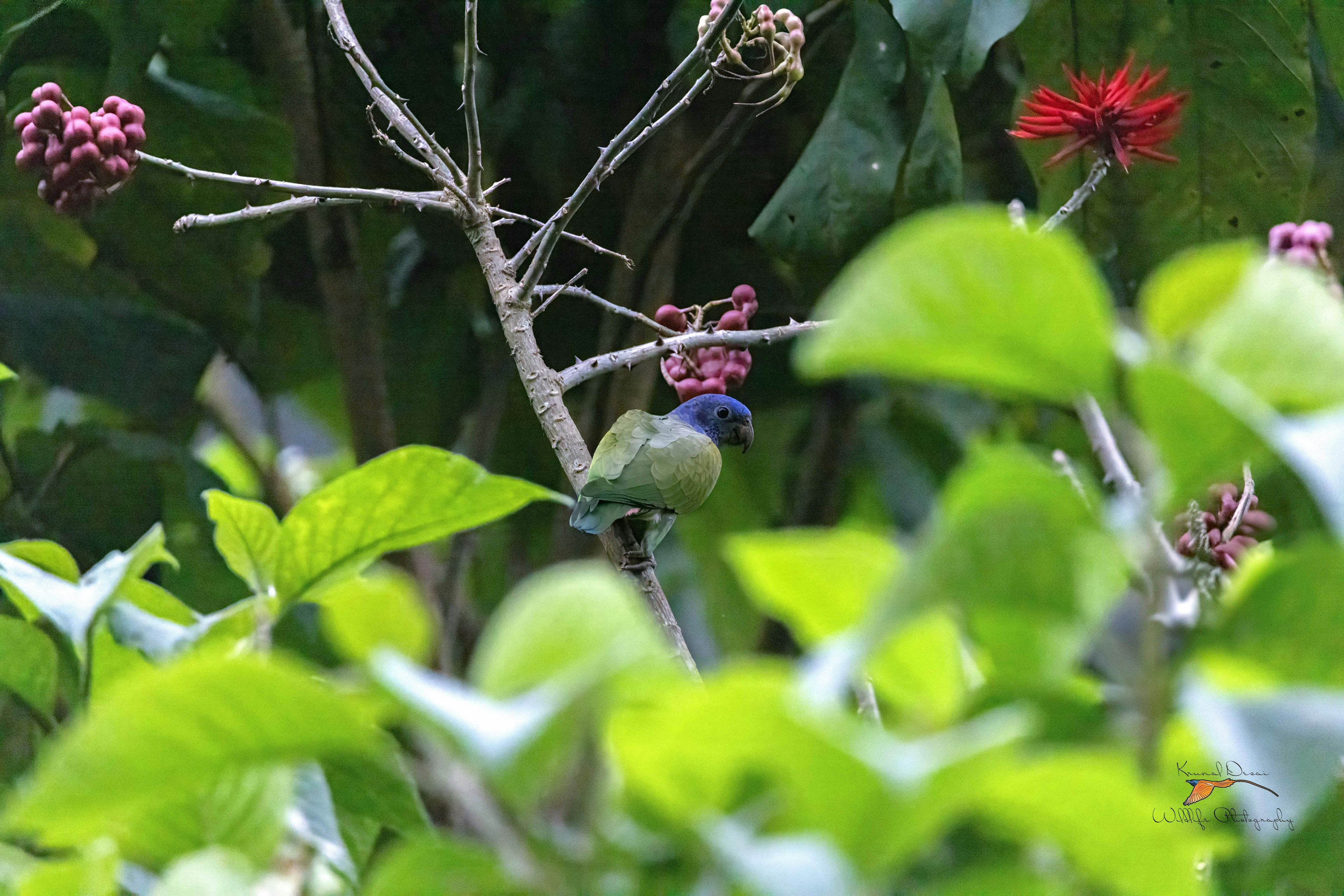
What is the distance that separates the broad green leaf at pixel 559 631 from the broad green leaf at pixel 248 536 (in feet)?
0.36

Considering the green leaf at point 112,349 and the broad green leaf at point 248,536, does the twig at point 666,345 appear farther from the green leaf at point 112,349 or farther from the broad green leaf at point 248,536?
the green leaf at point 112,349

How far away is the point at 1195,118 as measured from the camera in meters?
0.84

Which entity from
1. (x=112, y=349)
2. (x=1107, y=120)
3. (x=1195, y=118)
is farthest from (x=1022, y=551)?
(x=112, y=349)

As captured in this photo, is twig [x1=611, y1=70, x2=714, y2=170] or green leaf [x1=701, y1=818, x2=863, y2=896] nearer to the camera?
green leaf [x1=701, y1=818, x2=863, y2=896]

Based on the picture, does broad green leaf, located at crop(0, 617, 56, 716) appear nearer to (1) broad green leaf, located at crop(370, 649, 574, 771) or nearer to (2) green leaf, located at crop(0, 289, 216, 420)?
(1) broad green leaf, located at crop(370, 649, 574, 771)

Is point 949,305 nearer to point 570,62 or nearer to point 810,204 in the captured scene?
point 810,204

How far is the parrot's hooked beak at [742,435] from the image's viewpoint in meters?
0.86

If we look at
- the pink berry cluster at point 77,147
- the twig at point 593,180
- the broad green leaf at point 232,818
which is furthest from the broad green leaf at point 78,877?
the pink berry cluster at point 77,147

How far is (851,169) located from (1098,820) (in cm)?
72

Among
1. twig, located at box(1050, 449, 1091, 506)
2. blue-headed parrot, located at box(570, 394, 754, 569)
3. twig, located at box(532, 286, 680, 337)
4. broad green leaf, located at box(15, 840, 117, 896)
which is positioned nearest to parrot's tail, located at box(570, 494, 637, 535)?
blue-headed parrot, located at box(570, 394, 754, 569)

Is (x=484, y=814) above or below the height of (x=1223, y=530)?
above

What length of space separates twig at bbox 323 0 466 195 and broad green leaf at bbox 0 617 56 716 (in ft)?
0.88

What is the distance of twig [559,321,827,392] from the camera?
48cm

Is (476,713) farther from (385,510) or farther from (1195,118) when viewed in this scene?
(1195,118)
